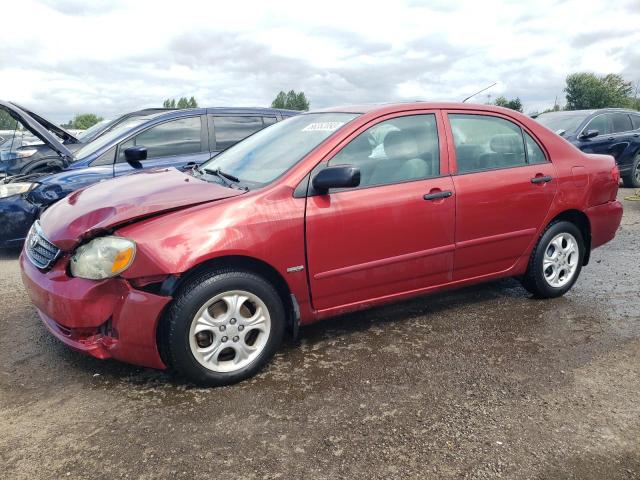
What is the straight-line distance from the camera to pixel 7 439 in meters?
2.44

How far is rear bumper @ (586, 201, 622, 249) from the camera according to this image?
14.1ft

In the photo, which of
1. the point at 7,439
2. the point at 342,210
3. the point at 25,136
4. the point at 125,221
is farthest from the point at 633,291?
the point at 25,136

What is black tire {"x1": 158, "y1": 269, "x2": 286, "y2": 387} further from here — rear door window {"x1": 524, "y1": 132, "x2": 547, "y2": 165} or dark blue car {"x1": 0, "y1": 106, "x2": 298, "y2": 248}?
dark blue car {"x1": 0, "y1": 106, "x2": 298, "y2": 248}

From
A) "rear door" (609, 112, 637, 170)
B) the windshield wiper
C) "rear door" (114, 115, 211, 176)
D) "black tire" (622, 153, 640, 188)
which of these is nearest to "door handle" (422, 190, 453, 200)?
the windshield wiper

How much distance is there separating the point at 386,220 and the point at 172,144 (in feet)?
12.3

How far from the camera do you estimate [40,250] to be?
10.1 ft

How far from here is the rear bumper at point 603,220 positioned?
4312mm

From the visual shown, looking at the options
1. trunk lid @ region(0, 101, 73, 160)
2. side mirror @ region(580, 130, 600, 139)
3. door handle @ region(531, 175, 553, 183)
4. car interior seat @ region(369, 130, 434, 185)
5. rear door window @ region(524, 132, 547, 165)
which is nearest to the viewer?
car interior seat @ region(369, 130, 434, 185)

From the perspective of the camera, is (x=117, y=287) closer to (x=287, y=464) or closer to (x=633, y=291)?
(x=287, y=464)

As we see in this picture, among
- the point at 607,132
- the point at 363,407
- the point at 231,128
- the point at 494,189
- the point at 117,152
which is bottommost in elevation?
the point at 363,407

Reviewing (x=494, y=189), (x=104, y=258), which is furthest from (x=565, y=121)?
(x=104, y=258)

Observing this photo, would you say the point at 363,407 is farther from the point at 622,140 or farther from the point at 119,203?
the point at 622,140

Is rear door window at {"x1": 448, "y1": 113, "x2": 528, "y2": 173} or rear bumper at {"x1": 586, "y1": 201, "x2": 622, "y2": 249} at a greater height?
rear door window at {"x1": 448, "y1": 113, "x2": 528, "y2": 173}

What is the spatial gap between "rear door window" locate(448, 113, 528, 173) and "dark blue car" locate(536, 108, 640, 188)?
616 cm
